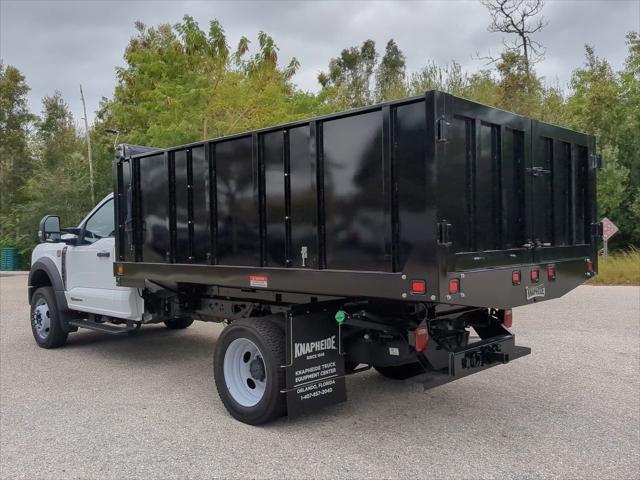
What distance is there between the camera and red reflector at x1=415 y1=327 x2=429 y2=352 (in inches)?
166

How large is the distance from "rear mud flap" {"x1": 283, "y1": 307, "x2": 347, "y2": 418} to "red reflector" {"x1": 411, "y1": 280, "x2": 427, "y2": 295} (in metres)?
1.23

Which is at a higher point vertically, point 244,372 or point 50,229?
point 50,229

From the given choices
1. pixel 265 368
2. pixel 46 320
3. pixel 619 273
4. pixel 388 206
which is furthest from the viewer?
pixel 619 273

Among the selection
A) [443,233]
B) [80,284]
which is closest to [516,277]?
[443,233]

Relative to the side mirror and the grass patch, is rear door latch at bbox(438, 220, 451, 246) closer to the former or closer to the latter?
the side mirror

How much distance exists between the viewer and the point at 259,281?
16.1 ft

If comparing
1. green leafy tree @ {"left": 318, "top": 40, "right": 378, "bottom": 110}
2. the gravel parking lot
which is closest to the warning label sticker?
the gravel parking lot

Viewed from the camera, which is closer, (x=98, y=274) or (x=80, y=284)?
(x=98, y=274)

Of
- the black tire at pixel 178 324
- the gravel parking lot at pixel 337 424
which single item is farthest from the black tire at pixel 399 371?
the black tire at pixel 178 324

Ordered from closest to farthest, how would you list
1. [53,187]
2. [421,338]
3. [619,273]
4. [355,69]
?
Answer: 1. [421,338]
2. [619,273]
3. [53,187]
4. [355,69]

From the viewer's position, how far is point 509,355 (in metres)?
4.94

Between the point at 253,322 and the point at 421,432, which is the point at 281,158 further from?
the point at 421,432

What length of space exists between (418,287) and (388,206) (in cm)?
60

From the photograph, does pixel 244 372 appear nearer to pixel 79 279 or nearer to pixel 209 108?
pixel 79 279
